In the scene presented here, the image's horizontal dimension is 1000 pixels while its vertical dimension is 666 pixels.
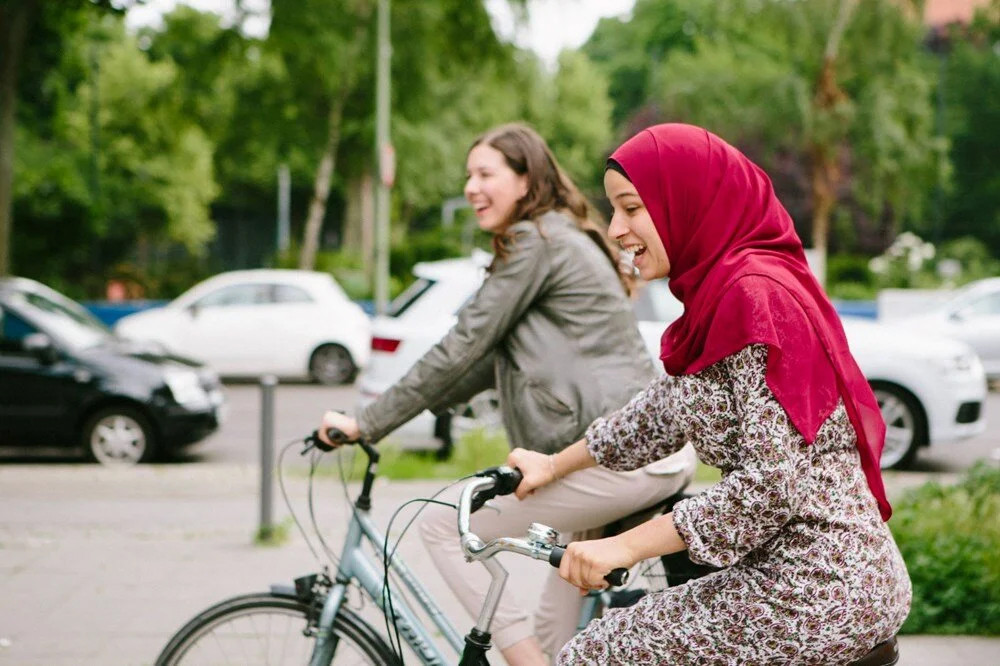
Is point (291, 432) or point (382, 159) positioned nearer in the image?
point (291, 432)

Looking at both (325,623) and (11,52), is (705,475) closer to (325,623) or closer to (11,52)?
(325,623)

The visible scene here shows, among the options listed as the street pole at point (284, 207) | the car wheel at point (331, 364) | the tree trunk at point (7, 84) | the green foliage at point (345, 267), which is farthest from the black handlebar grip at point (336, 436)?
the street pole at point (284, 207)

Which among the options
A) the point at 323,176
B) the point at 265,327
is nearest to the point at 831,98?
the point at 323,176

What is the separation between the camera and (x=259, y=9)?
2228 cm

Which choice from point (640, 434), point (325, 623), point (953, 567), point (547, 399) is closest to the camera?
point (640, 434)

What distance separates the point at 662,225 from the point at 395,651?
4.53 feet

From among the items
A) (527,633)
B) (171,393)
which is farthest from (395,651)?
(171,393)

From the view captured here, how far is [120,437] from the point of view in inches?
384

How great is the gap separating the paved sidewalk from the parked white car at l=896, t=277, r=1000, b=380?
10203 mm

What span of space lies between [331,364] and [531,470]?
46.8 ft

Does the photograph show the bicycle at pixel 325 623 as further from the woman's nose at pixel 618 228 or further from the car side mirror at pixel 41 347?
the car side mirror at pixel 41 347

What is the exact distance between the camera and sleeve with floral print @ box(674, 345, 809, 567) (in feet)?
6.48

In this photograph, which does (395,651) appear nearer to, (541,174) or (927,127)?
(541,174)

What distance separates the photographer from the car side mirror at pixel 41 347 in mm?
9492
